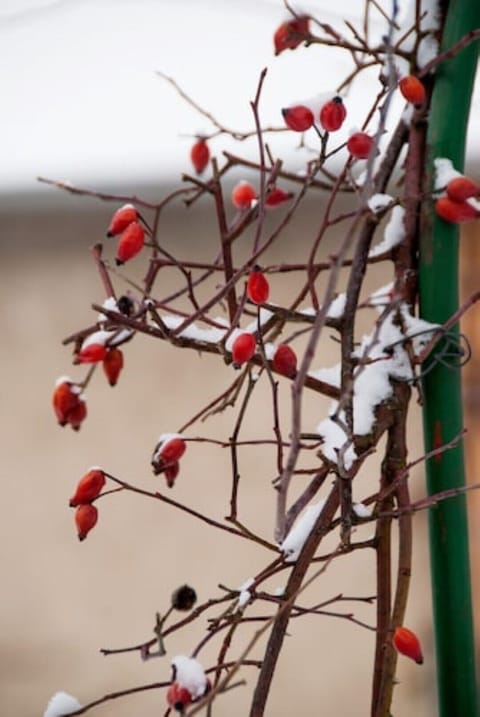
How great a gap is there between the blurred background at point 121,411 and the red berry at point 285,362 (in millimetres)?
777

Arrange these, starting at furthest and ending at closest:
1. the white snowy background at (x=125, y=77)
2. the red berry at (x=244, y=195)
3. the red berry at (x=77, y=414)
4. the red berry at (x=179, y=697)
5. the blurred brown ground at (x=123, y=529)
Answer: the blurred brown ground at (x=123, y=529) → the white snowy background at (x=125, y=77) → the red berry at (x=244, y=195) → the red berry at (x=77, y=414) → the red berry at (x=179, y=697)

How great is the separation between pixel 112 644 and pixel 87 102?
0.93 m

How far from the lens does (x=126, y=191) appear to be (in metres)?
1.23

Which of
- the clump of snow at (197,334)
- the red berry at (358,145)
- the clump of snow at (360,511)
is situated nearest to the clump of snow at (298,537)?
the clump of snow at (360,511)

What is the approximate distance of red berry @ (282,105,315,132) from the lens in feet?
1.66

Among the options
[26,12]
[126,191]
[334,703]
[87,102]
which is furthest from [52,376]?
→ [334,703]

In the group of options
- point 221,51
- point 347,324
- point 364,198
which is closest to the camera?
point 364,198

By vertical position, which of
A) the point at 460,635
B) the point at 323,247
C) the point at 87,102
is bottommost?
the point at 460,635

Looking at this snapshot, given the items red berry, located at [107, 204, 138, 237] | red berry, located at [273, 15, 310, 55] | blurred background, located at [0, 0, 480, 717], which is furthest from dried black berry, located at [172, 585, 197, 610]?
blurred background, located at [0, 0, 480, 717]

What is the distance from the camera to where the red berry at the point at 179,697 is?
1.37ft

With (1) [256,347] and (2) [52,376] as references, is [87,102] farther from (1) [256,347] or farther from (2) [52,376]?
(1) [256,347]

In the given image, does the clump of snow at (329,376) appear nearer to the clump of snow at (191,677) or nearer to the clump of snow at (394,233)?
the clump of snow at (394,233)

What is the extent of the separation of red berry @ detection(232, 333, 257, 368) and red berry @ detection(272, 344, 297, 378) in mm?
40

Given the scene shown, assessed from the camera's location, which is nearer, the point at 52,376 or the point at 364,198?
the point at 364,198
